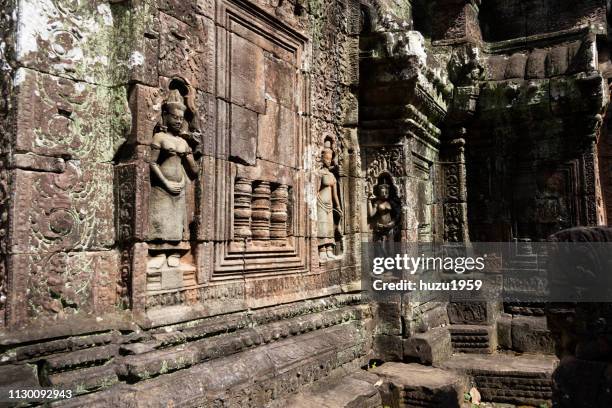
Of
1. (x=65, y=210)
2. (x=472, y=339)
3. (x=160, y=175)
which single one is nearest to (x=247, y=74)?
(x=160, y=175)

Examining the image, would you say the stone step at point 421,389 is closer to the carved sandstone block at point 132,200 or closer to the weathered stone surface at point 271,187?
the weathered stone surface at point 271,187

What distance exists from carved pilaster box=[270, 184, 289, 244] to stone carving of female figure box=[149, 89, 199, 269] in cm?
133

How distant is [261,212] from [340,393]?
1838mm

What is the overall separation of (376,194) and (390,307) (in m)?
1.38

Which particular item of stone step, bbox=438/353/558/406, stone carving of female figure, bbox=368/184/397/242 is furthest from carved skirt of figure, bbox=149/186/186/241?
stone step, bbox=438/353/558/406

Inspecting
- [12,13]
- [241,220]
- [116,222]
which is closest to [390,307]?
[241,220]

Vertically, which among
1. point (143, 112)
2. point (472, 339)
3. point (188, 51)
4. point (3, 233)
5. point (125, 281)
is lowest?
point (472, 339)

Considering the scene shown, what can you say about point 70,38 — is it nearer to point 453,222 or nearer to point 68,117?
point 68,117

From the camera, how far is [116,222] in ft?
12.0

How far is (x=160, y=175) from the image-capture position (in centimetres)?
382

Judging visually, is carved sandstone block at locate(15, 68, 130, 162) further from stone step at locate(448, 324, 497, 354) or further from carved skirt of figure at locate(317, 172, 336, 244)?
stone step at locate(448, 324, 497, 354)

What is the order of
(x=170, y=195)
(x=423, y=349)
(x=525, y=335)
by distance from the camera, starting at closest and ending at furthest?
(x=170, y=195) < (x=423, y=349) < (x=525, y=335)

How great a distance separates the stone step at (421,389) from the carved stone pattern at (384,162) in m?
2.31

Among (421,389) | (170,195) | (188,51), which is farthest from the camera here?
(421,389)
